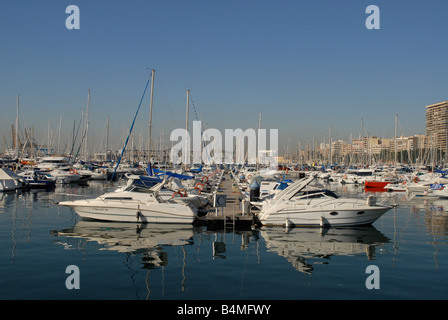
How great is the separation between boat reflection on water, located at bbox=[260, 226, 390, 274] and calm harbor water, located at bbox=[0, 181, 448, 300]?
45mm

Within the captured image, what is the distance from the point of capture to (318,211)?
21.4m

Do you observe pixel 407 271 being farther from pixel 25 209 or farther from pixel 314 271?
pixel 25 209

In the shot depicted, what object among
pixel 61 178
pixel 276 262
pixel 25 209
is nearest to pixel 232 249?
pixel 276 262

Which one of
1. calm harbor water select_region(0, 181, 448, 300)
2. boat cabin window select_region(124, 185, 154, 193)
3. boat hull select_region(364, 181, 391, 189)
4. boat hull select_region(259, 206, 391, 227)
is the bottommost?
calm harbor water select_region(0, 181, 448, 300)

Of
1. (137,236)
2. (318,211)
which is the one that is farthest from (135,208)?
(318,211)

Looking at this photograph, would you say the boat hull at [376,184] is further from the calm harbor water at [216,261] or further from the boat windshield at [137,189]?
the boat windshield at [137,189]

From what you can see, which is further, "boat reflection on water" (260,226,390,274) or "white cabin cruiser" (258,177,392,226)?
"white cabin cruiser" (258,177,392,226)

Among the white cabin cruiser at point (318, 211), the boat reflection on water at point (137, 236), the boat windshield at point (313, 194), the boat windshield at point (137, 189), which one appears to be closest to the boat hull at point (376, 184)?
the white cabin cruiser at point (318, 211)

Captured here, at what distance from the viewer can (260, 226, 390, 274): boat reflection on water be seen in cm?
1577

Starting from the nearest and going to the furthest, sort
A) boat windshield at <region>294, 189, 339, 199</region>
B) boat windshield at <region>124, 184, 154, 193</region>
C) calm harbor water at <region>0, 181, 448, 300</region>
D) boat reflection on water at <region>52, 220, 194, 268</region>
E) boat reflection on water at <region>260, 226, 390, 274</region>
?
calm harbor water at <region>0, 181, 448, 300</region>
boat reflection on water at <region>260, 226, 390, 274</region>
boat reflection on water at <region>52, 220, 194, 268</region>
boat windshield at <region>294, 189, 339, 199</region>
boat windshield at <region>124, 184, 154, 193</region>

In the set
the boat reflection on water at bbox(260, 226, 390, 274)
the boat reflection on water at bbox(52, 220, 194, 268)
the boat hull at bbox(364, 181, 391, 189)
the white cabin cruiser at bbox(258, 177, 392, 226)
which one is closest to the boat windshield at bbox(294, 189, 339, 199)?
the white cabin cruiser at bbox(258, 177, 392, 226)

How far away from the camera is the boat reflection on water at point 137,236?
52.8 ft

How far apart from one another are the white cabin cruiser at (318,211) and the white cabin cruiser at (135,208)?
15.5 ft

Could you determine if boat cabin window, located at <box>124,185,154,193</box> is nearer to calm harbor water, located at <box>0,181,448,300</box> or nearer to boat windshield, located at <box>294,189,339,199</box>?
calm harbor water, located at <box>0,181,448,300</box>
